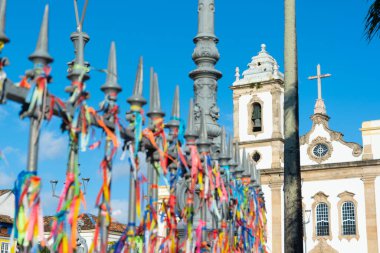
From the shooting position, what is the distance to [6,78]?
9.18 feet

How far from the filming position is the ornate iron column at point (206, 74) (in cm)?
604

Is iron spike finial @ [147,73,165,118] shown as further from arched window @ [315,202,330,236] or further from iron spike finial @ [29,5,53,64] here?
arched window @ [315,202,330,236]

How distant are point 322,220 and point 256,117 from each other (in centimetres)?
802

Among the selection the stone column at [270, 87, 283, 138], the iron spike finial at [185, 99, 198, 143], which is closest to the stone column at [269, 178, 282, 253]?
the stone column at [270, 87, 283, 138]

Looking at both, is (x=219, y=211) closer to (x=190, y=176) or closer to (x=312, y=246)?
(x=190, y=176)

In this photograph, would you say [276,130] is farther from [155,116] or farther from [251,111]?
[155,116]

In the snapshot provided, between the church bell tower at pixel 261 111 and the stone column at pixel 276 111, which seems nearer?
the stone column at pixel 276 111

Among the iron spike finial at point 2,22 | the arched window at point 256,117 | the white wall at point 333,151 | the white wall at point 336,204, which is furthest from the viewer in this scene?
the arched window at point 256,117

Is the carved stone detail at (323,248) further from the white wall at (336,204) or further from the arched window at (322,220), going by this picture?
the arched window at (322,220)

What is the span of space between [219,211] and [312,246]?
32126mm

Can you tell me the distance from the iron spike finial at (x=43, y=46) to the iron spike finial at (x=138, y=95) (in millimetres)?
806

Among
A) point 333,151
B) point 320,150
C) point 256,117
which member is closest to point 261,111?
point 256,117

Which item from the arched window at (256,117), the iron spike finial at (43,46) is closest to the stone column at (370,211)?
the arched window at (256,117)

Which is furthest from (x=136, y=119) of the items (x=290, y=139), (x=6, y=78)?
(x=290, y=139)
